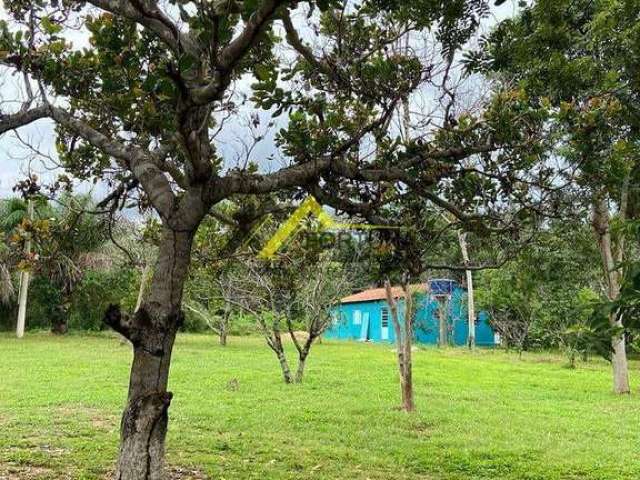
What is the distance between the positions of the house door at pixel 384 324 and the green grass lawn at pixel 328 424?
15724 millimetres

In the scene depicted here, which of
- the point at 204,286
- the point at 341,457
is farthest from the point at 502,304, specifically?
the point at 341,457

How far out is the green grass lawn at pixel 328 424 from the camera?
5668mm

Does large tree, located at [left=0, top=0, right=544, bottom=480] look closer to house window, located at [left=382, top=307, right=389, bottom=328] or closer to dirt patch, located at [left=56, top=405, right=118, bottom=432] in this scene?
dirt patch, located at [left=56, top=405, right=118, bottom=432]

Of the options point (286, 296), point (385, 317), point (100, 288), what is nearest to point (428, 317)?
point (385, 317)

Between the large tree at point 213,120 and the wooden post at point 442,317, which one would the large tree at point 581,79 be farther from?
the wooden post at point 442,317

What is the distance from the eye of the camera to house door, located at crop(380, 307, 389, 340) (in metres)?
30.4

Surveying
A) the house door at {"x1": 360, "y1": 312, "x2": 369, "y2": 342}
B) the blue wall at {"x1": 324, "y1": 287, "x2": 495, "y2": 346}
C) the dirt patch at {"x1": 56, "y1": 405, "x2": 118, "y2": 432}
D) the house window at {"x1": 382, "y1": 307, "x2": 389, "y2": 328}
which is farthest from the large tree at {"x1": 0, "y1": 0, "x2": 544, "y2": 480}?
the house door at {"x1": 360, "y1": 312, "x2": 369, "y2": 342}

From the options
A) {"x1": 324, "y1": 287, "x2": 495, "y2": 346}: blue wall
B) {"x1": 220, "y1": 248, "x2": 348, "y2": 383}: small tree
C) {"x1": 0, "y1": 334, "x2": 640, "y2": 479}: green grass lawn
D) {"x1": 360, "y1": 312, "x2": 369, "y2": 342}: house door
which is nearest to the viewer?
{"x1": 0, "y1": 334, "x2": 640, "y2": 479}: green grass lawn

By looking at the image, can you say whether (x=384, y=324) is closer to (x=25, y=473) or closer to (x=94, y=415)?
(x=94, y=415)

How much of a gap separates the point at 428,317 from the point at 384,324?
2.55m

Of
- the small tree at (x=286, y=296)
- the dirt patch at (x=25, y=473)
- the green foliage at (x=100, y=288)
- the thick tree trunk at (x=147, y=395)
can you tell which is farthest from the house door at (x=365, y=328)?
the thick tree trunk at (x=147, y=395)

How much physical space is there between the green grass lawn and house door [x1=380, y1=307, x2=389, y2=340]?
51.6 feet

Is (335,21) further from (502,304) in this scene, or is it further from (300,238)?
(502,304)

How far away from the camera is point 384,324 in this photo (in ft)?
101
